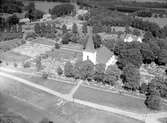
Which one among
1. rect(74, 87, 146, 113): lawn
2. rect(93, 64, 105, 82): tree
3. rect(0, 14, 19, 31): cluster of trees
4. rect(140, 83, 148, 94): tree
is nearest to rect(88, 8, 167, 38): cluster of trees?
rect(0, 14, 19, 31): cluster of trees

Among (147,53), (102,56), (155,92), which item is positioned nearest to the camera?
(155,92)

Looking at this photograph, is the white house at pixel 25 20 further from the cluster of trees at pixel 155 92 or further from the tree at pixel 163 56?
the cluster of trees at pixel 155 92

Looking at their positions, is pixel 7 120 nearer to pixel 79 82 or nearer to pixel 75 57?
pixel 79 82

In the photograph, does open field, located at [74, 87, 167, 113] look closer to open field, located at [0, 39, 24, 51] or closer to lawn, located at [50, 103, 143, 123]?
lawn, located at [50, 103, 143, 123]

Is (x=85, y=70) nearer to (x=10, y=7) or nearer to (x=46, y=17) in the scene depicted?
(x=46, y=17)

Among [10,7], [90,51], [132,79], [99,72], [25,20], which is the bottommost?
[132,79]

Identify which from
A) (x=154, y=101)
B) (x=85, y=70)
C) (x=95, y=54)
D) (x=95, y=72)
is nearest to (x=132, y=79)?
(x=154, y=101)

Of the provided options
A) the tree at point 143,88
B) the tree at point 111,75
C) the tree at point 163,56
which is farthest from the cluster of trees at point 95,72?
the tree at point 163,56
